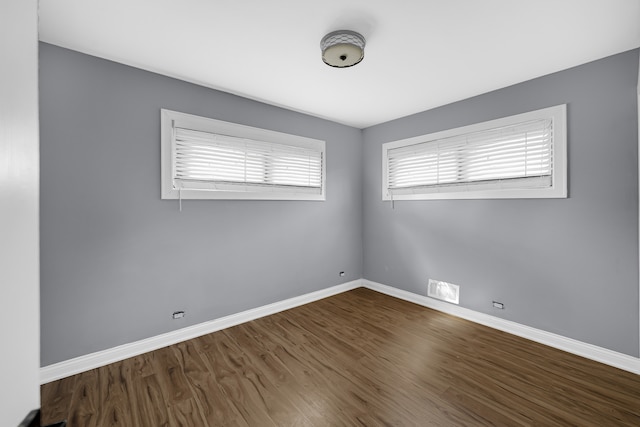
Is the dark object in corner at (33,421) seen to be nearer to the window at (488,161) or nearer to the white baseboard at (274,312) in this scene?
the white baseboard at (274,312)

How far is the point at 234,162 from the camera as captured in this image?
3.09 m

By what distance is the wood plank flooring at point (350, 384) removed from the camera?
5.85ft

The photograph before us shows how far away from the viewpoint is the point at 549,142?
2.66m

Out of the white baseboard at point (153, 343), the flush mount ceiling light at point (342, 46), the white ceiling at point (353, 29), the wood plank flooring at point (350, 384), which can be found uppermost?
the white ceiling at point (353, 29)

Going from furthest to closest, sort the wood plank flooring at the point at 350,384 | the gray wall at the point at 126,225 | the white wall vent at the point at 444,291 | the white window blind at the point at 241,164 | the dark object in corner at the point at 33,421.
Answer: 1. the white wall vent at the point at 444,291
2. the white window blind at the point at 241,164
3. the gray wall at the point at 126,225
4. the wood plank flooring at the point at 350,384
5. the dark object in corner at the point at 33,421

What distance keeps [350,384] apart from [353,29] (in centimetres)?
264

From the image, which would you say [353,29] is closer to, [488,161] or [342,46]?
[342,46]

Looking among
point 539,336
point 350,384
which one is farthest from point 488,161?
point 350,384

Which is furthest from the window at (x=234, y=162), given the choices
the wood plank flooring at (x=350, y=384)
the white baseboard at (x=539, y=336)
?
the white baseboard at (x=539, y=336)

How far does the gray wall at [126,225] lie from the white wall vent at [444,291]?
77.0 inches

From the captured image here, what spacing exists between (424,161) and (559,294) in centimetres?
199

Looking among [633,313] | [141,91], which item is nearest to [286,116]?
[141,91]

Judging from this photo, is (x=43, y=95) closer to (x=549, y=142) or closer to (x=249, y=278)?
(x=249, y=278)

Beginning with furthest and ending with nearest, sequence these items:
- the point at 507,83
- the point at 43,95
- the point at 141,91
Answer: the point at 507,83, the point at 141,91, the point at 43,95
